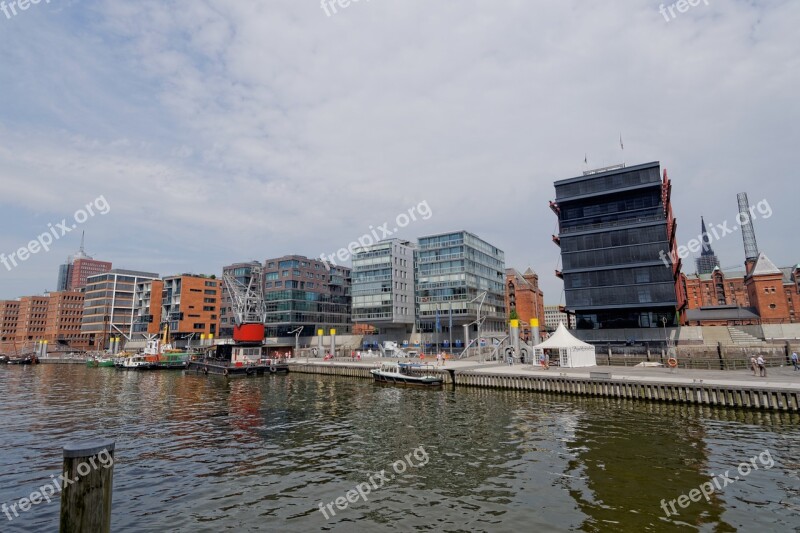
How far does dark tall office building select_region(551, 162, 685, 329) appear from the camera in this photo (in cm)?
7554

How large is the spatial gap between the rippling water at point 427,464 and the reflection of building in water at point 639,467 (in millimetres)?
86

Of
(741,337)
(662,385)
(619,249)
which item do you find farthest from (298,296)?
(741,337)

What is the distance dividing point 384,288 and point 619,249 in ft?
186

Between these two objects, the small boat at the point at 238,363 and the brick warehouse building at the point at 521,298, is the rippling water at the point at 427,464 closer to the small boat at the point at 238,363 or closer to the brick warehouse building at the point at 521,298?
the small boat at the point at 238,363

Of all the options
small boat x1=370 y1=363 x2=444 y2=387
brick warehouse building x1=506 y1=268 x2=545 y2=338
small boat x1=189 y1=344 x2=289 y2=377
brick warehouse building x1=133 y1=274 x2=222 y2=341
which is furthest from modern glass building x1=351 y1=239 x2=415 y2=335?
brick warehouse building x1=506 y1=268 x2=545 y2=338

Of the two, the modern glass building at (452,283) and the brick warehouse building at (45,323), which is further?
the brick warehouse building at (45,323)

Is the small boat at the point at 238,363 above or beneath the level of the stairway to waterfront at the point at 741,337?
beneath

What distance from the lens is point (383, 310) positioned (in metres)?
109

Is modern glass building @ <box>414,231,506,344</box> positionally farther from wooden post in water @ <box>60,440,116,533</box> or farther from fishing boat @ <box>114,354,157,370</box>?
wooden post in water @ <box>60,440,116,533</box>

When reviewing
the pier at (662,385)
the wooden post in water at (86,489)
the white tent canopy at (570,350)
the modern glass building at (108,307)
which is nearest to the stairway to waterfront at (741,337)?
the pier at (662,385)

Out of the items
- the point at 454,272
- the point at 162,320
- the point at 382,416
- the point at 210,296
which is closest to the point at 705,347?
the point at 454,272

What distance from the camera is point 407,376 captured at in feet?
179

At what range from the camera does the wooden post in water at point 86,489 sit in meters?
6.52

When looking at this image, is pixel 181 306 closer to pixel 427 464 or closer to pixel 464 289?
pixel 464 289
